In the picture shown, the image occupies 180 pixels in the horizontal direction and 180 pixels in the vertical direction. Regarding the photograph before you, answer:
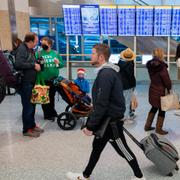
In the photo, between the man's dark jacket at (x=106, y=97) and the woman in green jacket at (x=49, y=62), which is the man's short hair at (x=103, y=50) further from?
the woman in green jacket at (x=49, y=62)

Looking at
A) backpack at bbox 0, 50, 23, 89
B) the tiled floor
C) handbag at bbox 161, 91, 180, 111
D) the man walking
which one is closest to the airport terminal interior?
the tiled floor

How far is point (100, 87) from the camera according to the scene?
7.64 feet

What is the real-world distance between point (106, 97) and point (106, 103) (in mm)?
55

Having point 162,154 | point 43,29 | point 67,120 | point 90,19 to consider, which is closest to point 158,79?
point 162,154

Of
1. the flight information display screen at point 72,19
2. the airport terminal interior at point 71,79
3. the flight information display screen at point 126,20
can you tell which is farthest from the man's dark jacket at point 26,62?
the flight information display screen at point 126,20

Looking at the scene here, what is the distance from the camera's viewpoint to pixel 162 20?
6.46m

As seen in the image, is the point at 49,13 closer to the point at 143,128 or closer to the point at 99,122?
the point at 143,128

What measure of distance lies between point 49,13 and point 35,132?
6.91 meters

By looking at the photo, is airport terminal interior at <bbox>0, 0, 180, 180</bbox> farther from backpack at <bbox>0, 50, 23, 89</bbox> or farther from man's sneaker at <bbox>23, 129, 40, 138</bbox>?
backpack at <bbox>0, 50, 23, 89</bbox>

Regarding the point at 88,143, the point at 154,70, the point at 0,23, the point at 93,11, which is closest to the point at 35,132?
the point at 88,143

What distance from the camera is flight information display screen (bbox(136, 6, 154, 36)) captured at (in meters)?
6.41

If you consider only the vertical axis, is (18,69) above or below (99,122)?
above

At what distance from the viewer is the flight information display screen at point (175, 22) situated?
6357 mm

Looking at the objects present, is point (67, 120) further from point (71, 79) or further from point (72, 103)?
point (71, 79)
